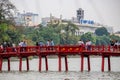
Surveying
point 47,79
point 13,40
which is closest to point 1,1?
point 13,40

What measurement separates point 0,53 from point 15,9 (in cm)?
4086

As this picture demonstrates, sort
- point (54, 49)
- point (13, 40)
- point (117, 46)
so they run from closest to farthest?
point (117, 46) < point (54, 49) < point (13, 40)

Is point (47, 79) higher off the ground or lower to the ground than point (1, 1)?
lower

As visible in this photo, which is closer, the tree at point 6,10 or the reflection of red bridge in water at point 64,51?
the reflection of red bridge in water at point 64,51

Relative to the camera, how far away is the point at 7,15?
118 meters

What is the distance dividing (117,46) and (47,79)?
11.7 m

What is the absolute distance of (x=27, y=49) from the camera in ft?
257

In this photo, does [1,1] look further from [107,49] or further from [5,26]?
[107,49]

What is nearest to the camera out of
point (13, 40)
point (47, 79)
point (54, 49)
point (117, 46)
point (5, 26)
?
point (47, 79)

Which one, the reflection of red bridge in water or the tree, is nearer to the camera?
the reflection of red bridge in water

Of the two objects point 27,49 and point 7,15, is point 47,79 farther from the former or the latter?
point 7,15

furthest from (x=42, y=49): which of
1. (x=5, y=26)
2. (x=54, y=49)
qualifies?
(x=5, y=26)

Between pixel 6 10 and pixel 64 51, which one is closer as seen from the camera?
pixel 64 51

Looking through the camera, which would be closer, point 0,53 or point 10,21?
point 0,53
